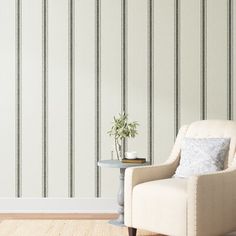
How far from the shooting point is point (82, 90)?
4785 mm

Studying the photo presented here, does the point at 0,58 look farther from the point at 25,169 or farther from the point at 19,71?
the point at 25,169

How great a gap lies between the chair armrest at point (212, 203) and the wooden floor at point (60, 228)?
78 cm

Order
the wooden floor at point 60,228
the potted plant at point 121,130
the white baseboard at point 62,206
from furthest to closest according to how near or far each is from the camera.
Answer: the white baseboard at point 62,206, the potted plant at point 121,130, the wooden floor at point 60,228

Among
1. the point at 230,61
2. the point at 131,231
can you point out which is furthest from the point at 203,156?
the point at 230,61

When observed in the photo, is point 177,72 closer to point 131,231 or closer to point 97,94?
point 97,94

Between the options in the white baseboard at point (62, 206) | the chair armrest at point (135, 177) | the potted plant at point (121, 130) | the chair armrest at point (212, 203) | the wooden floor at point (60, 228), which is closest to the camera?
the chair armrest at point (212, 203)

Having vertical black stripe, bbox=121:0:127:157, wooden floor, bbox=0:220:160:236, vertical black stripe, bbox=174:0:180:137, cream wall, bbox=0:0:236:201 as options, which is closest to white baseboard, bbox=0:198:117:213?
cream wall, bbox=0:0:236:201

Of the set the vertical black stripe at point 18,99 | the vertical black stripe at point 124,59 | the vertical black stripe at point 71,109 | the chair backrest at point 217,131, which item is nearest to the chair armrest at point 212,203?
the chair backrest at point 217,131

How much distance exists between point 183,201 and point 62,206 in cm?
181

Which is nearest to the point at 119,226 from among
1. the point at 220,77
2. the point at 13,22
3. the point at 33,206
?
the point at 33,206

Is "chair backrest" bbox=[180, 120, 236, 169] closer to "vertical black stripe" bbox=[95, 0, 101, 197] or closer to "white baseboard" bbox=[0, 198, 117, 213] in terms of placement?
"vertical black stripe" bbox=[95, 0, 101, 197]

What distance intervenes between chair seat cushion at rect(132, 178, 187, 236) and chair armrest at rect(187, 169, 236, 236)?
0.08 m

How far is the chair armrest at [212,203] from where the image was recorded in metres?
3.21

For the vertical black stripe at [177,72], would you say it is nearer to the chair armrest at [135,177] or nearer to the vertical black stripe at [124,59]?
the vertical black stripe at [124,59]
